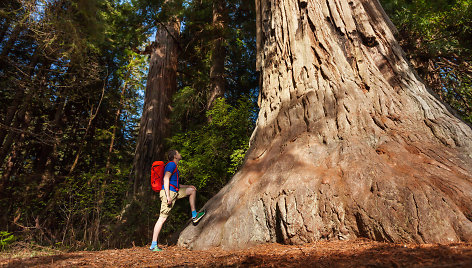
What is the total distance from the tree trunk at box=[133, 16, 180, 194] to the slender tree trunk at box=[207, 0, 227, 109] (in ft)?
5.21

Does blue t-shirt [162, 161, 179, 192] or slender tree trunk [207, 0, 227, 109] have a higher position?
slender tree trunk [207, 0, 227, 109]

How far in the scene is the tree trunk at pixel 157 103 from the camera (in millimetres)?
8992

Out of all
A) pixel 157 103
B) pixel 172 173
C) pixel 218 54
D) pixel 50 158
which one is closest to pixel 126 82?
pixel 157 103

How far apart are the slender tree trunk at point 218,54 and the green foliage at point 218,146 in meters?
1.11

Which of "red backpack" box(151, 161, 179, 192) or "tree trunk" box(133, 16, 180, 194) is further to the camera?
"tree trunk" box(133, 16, 180, 194)

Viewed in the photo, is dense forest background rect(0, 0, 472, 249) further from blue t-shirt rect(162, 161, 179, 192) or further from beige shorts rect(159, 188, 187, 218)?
blue t-shirt rect(162, 161, 179, 192)

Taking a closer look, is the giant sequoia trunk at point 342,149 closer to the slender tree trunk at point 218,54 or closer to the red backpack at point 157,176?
the red backpack at point 157,176

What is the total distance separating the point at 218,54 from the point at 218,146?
3846 mm

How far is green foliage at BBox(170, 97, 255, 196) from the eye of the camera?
306 inches

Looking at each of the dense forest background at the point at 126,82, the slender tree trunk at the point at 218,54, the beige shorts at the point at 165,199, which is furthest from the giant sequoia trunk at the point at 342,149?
the slender tree trunk at the point at 218,54

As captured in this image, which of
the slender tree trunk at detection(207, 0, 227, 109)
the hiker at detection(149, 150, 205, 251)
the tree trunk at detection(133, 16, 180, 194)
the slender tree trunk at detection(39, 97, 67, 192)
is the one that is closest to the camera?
the hiker at detection(149, 150, 205, 251)

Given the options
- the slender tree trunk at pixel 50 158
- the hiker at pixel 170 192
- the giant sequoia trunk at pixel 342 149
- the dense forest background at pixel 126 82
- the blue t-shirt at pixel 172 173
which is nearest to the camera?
the giant sequoia trunk at pixel 342 149

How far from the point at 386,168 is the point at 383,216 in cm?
58

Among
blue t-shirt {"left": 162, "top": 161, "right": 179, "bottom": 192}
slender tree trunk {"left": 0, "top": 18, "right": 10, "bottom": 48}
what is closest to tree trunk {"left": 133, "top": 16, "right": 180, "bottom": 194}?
slender tree trunk {"left": 0, "top": 18, "right": 10, "bottom": 48}
